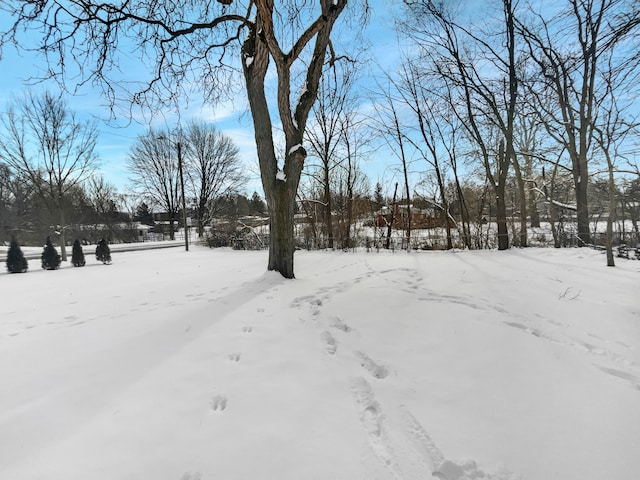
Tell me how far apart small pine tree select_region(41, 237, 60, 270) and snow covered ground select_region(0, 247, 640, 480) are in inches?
313

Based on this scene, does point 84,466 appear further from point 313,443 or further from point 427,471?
point 427,471

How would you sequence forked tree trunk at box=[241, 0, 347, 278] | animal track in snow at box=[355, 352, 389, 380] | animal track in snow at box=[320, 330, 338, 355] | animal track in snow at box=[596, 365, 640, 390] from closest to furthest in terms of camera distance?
animal track in snow at box=[596, 365, 640, 390]
animal track in snow at box=[355, 352, 389, 380]
animal track in snow at box=[320, 330, 338, 355]
forked tree trunk at box=[241, 0, 347, 278]

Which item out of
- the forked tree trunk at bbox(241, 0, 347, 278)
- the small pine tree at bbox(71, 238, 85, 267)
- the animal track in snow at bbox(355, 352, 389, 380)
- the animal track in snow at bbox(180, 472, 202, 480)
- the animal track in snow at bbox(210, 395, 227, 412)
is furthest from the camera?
the small pine tree at bbox(71, 238, 85, 267)

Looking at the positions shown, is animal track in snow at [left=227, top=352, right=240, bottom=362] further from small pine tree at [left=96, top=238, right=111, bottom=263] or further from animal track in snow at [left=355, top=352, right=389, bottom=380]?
small pine tree at [left=96, top=238, right=111, bottom=263]

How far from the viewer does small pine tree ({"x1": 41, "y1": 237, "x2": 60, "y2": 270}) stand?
995 cm

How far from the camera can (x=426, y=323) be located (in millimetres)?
3070

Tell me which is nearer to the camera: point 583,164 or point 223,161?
point 583,164

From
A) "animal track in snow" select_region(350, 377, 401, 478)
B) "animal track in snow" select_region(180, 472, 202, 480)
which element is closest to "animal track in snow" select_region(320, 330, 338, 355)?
"animal track in snow" select_region(350, 377, 401, 478)

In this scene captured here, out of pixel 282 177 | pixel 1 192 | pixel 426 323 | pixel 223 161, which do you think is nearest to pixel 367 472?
pixel 426 323

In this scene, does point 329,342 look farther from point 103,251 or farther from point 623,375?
point 103,251

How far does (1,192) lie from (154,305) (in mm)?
37443

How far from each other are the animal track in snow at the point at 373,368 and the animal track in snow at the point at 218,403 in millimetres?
1089

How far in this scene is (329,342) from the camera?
2750mm

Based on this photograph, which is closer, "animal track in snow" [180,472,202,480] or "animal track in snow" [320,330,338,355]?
"animal track in snow" [180,472,202,480]
